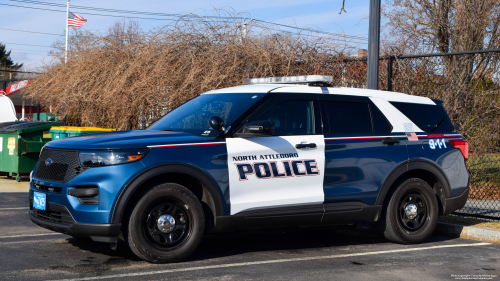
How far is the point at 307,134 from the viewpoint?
610cm

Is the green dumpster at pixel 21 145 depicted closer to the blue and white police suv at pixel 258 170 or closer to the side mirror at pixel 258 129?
the blue and white police suv at pixel 258 170

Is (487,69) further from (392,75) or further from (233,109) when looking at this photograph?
(233,109)

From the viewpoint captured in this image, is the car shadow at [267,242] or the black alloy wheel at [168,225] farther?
the car shadow at [267,242]

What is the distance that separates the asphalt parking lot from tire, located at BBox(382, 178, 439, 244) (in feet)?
0.48

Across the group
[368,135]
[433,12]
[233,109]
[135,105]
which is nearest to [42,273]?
[233,109]

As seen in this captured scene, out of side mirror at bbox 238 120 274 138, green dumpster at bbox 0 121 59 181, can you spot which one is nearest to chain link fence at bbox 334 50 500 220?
side mirror at bbox 238 120 274 138

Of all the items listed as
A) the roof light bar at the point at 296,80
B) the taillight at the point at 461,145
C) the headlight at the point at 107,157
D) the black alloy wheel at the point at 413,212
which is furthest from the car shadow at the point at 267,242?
the roof light bar at the point at 296,80


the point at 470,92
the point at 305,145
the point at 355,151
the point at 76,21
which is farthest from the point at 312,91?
the point at 76,21

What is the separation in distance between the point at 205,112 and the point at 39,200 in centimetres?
198

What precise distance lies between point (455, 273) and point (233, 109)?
284 cm

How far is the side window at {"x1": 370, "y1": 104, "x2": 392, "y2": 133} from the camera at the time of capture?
21.7 feet

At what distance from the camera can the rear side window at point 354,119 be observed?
6.33 m

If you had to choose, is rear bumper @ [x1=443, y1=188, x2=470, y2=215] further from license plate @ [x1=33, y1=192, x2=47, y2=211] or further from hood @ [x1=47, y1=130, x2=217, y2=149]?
license plate @ [x1=33, y1=192, x2=47, y2=211]

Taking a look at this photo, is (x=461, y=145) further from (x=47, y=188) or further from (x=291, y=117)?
(x=47, y=188)
